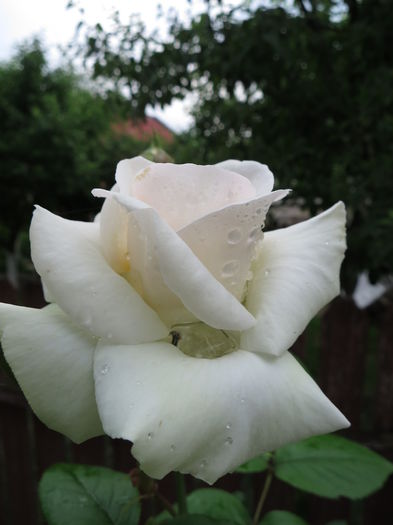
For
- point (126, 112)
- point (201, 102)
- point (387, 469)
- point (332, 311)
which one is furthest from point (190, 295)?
point (201, 102)

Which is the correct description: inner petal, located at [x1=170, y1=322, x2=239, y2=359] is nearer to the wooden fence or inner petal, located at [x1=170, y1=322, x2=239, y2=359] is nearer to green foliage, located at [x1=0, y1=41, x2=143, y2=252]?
the wooden fence

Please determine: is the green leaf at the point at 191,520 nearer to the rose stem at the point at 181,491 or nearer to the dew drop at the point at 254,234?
the rose stem at the point at 181,491

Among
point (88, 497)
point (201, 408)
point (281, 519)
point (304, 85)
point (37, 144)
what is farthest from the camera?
point (37, 144)

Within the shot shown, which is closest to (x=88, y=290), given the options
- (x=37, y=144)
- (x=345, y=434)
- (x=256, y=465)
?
(x=256, y=465)

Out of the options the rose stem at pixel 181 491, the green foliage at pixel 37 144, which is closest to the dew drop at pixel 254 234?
the rose stem at pixel 181 491

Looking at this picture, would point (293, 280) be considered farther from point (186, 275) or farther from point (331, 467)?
point (331, 467)

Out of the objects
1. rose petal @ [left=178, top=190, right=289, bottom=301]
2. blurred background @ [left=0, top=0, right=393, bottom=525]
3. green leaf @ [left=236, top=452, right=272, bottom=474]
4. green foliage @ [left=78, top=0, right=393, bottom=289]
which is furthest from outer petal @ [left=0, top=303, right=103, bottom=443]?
green foliage @ [left=78, top=0, right=393, bottom=289]
